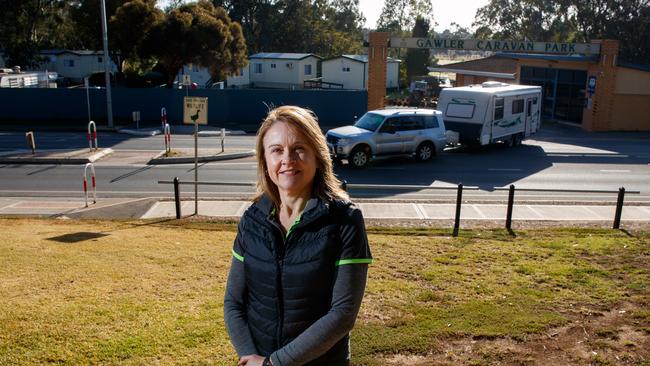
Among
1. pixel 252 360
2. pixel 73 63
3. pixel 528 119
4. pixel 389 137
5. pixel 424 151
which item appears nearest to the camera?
pixel 252 360

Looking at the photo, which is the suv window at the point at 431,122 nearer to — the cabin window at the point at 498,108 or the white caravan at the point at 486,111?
the white caravan at the point at 486,111

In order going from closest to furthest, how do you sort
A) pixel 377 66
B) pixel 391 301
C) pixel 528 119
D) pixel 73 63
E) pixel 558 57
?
pixel 391 301, pixel 528 119, pixel 377 66, pixel 558 57, pixel 73 63

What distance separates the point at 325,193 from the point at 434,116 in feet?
64.7

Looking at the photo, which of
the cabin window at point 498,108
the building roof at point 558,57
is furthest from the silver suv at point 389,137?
the building roof at point 558,57

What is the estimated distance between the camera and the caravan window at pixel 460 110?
24625 millimetres

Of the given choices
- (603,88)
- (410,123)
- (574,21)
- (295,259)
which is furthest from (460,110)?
(574,21)

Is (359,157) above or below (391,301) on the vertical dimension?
below

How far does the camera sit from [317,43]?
3022 inches

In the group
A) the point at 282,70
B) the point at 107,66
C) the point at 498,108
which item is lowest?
the point at 498,108

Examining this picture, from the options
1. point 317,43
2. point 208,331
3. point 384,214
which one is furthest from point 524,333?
point 317,43

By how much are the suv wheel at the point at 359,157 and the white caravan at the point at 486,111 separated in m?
5.67

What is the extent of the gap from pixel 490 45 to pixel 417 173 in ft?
48.1

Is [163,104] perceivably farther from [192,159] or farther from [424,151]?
[424,151]

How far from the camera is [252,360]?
10.4 feet
